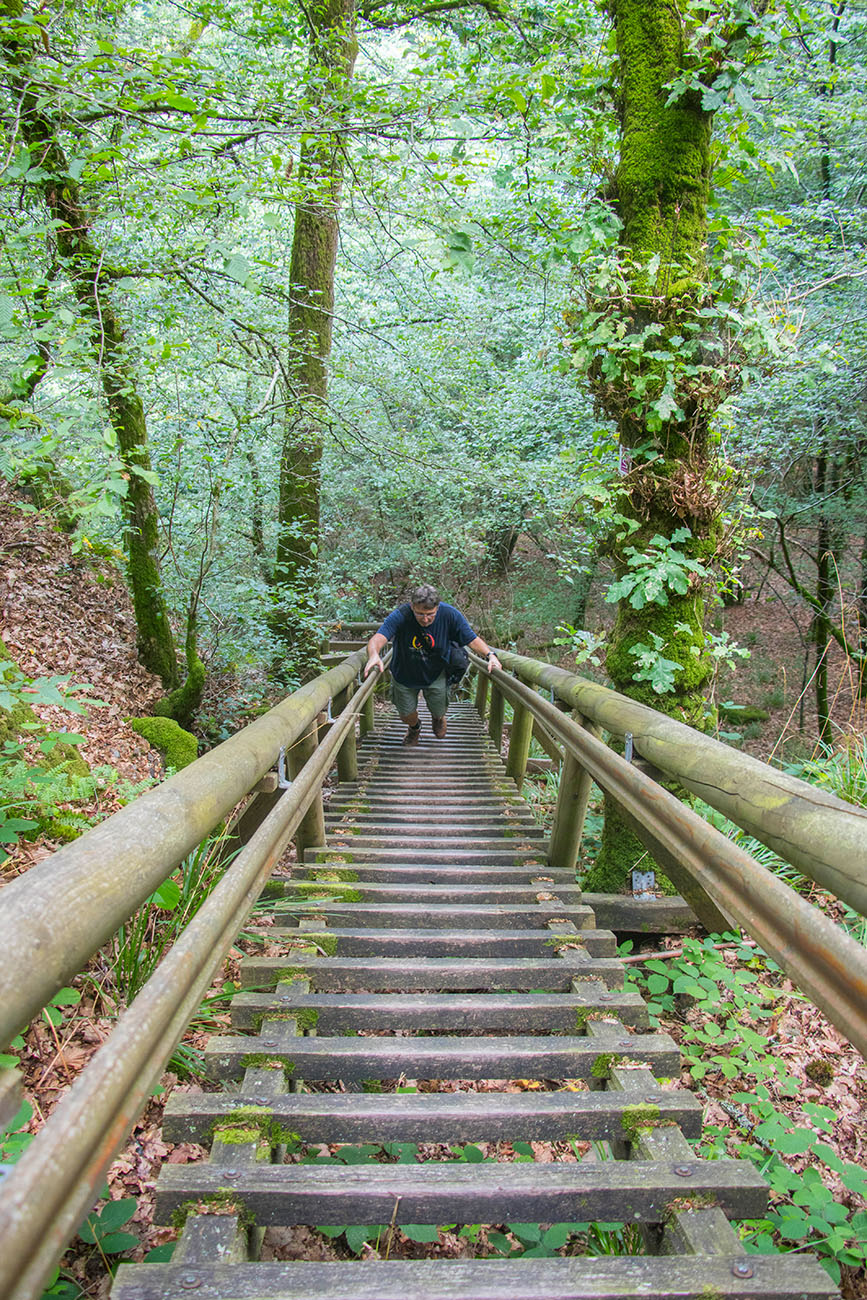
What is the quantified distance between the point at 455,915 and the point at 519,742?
3.24 meters

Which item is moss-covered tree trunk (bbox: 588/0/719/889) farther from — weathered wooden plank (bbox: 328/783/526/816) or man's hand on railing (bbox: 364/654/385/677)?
man's hand on railing (bbox: 364/654/385/677)

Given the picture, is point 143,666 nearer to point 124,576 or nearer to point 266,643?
point 266,643

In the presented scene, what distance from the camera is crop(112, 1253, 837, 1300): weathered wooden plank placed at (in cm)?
137

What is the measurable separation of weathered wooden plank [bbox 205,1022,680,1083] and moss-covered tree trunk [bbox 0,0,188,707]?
7.38 feet

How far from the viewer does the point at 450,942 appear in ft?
9.31

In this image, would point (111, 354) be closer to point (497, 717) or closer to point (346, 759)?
point (346, 759)

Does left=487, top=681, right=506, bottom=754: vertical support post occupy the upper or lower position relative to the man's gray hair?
lower

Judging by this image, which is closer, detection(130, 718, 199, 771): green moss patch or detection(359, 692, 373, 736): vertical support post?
detection(130, 718, 199, 771): green moss patch

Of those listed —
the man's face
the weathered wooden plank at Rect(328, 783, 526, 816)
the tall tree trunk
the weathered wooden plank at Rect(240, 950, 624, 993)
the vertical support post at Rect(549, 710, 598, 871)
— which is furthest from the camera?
the tall tree trunk

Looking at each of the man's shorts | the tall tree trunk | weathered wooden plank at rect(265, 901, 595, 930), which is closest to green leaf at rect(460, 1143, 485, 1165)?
weathered wooden plank at rect(265, 901, 595, 930)

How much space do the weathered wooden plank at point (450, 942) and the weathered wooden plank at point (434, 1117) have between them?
2.82 ft

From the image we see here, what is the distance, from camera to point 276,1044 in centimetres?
211

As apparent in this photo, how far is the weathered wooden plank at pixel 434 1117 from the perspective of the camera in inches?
72.0

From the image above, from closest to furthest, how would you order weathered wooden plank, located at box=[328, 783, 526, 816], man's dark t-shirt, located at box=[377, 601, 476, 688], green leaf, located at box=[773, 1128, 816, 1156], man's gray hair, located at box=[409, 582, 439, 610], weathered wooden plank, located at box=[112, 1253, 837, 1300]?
weathered wooden plank, located at box=[112, 1253, 837, 1300]
green leaf, located at box=[773, 1128, 816, 1156]
weathered wooden plank, located at box=[328, 783, 526, 816]
man's gray hair, located at box=[409, 582, 439, 610]
man's dark t-shirt, located at box=[377, 601, 476, 688]
